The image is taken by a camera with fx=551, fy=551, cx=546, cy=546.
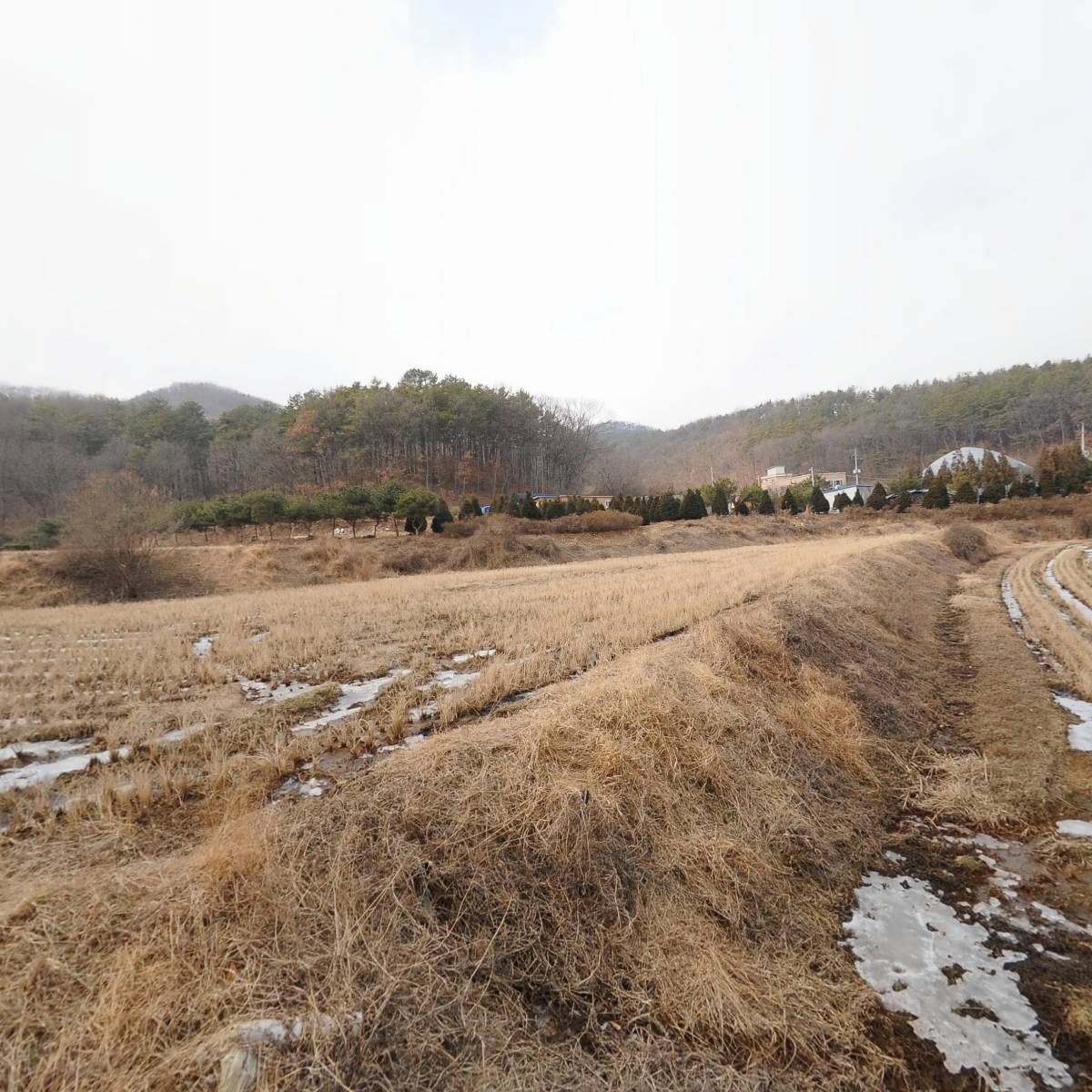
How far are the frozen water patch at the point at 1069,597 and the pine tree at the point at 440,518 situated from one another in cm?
2960

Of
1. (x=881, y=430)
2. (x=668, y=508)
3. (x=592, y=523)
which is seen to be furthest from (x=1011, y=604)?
(x=881, y=430)

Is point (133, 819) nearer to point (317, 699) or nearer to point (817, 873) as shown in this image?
point (317, 699)

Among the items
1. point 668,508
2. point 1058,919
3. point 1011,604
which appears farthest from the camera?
point 668,508

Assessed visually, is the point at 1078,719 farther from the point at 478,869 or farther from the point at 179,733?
the point at 179,733

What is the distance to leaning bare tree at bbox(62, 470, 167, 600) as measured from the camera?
24625 mm

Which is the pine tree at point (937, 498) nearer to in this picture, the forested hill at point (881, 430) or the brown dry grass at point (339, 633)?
the forested hill at point (881, 430)

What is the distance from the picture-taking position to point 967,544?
28469mm

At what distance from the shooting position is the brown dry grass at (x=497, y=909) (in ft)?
7.68

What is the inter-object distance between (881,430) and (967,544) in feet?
306

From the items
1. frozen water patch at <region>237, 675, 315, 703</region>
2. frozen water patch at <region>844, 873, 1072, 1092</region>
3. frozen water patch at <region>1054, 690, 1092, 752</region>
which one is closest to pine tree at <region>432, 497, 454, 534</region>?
frozen water patch at <region>237, 675, 315, 703</region>

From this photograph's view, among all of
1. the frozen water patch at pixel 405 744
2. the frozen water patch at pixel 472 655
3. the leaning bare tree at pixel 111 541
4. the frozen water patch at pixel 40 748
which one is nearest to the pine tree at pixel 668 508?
the leaning bare tree at pixel 111 541

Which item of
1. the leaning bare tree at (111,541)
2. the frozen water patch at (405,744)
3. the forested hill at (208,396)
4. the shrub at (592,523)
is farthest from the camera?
the forested hill at (208,396)

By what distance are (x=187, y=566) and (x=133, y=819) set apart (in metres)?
28.6

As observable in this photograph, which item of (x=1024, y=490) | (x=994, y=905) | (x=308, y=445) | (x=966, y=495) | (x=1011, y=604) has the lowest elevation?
(x=1011, y=604)
